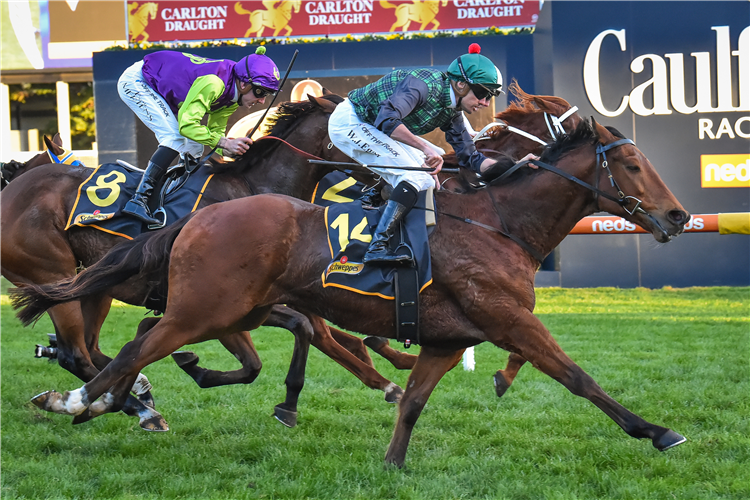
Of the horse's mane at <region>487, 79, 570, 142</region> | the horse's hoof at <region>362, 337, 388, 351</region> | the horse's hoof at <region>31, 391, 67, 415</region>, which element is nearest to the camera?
the horse's hoof at <region>31, 391, 67, 415</region>

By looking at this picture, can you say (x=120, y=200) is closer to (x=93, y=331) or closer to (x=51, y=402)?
(x=93, y=331)

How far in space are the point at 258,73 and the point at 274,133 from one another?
65 cm

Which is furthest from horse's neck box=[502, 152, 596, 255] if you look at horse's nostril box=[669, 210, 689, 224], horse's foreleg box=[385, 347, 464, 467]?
horse's foreleg box=[385, 347, 464, 467]

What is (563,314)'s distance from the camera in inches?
385

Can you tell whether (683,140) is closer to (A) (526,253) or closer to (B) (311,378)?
(B) (311,378)

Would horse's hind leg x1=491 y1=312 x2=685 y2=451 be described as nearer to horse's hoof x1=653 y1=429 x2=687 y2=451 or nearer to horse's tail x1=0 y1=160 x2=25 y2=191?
horse's hoof x1=653 y1=429 x2=687 y2=451

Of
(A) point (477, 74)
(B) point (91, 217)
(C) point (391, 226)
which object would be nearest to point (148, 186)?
(B) point (91, 217)

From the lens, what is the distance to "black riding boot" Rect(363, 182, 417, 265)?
3.71 metres

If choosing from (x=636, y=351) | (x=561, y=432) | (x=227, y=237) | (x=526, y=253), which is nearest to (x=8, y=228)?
(x=227, y=237)

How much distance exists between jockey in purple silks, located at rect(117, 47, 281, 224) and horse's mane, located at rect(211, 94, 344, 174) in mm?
122

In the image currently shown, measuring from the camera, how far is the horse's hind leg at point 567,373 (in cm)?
344

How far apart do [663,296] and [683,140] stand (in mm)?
2839

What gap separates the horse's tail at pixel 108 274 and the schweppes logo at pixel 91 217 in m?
0.73

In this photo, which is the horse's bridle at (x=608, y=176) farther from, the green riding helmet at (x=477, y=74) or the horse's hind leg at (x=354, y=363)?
the horse's hind leg at (x=354, y=363)
